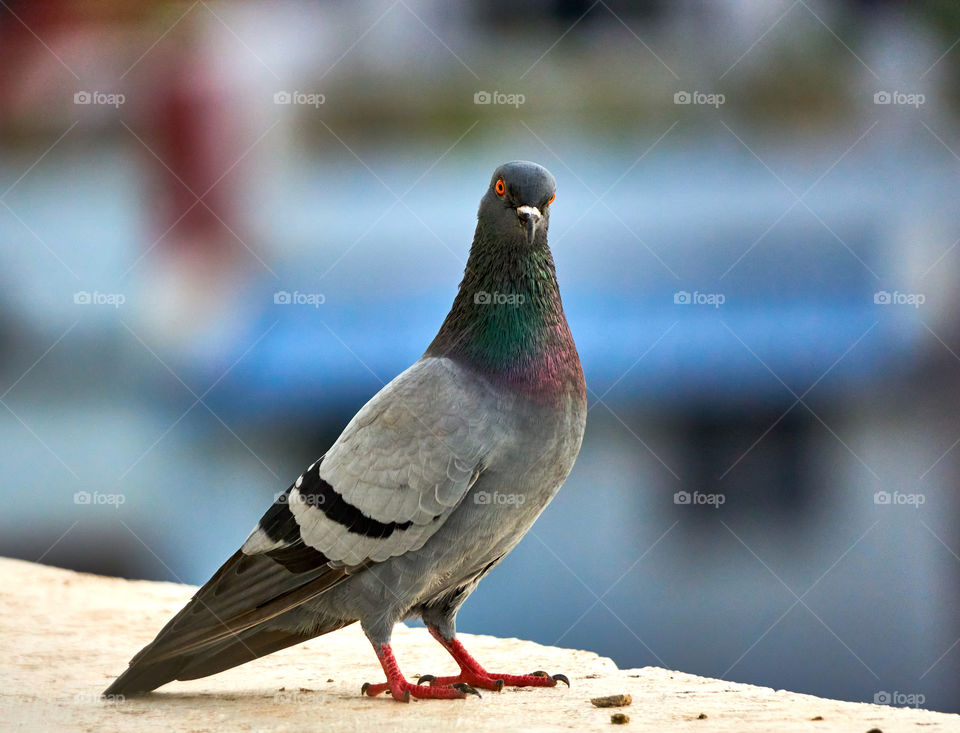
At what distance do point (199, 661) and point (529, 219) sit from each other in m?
1.77

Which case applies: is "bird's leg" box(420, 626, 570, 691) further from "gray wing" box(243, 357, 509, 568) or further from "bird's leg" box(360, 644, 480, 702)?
"gray wing" box(243, 357, 509, 568)

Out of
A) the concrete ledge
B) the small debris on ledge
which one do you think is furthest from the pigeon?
the small debris on ledge

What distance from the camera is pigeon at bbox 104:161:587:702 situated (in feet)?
9.75

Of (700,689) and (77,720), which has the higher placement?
(700,689)

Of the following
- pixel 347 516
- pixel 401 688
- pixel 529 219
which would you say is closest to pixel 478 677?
pixel 401 688

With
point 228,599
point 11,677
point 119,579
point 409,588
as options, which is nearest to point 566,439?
point 409,588

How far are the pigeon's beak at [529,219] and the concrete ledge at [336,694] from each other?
1.45 metres

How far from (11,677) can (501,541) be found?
187cm

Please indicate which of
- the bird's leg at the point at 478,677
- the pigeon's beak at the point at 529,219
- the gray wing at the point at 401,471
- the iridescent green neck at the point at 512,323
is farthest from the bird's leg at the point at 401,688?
the pigeon's beak at the point at 529,219

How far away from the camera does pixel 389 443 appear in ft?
10.00

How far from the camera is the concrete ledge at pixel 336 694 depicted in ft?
9.25

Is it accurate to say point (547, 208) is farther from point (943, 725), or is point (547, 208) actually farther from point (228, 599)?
point (943, 725)

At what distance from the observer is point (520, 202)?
3188 millimetres

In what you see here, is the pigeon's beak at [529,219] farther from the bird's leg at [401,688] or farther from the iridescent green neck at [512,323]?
the bird's leg at [401,688]
